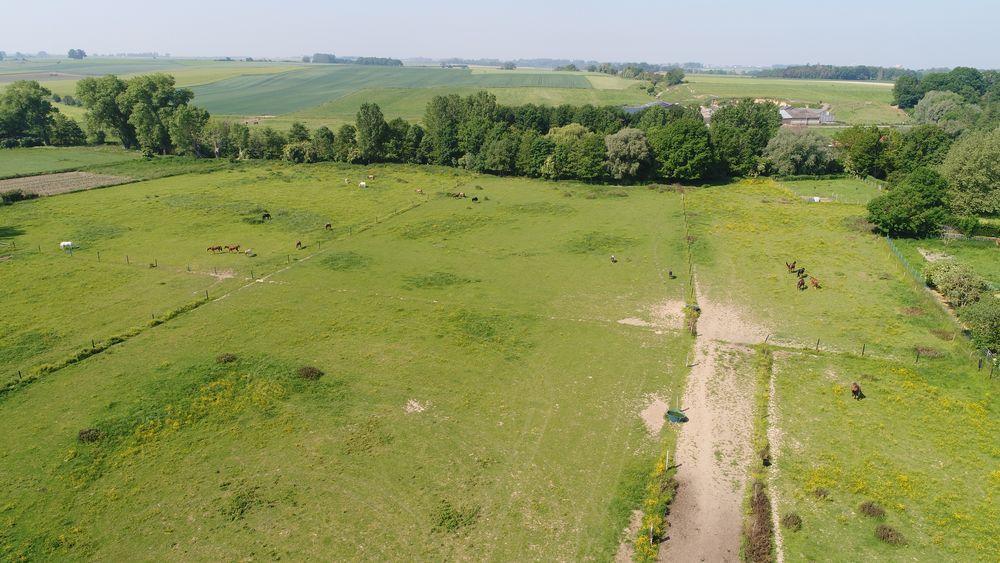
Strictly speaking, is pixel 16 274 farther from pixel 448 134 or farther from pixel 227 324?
pixel 448 134

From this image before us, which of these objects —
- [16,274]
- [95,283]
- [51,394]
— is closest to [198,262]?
[95,283]

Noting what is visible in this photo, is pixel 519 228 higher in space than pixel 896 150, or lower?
lower

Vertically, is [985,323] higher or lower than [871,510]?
higher

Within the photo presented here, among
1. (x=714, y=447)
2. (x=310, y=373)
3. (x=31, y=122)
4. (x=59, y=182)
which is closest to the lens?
(x=714, y=447)

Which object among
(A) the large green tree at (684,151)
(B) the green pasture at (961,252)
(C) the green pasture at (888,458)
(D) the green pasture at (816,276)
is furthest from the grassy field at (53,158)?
(B) the green pasture at (961,252)

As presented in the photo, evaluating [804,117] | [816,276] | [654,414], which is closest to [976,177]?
[816,276]

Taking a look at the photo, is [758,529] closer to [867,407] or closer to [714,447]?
[714,447]
